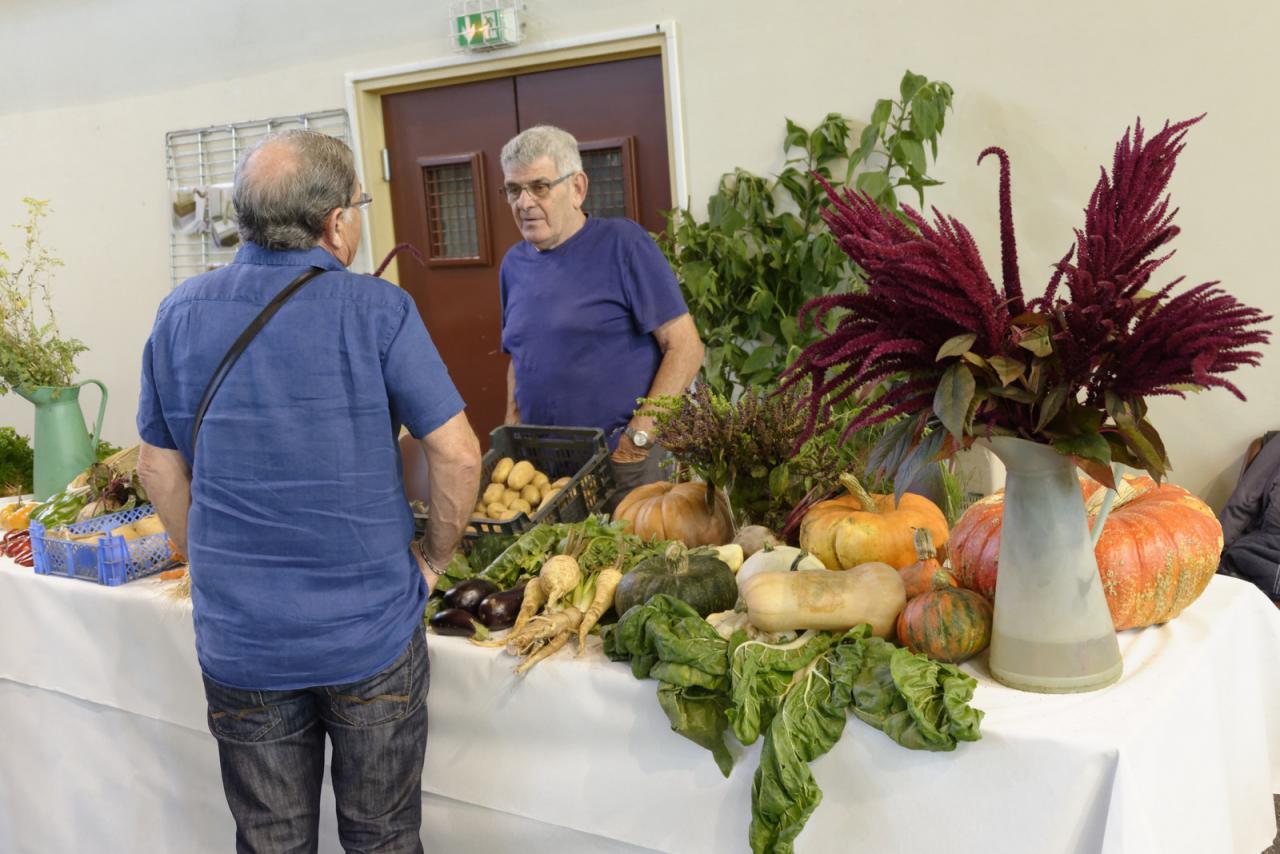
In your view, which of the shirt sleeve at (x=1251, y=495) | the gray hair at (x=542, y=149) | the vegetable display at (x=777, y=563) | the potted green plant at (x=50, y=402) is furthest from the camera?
the shirt sleeve at (x=1251, y=495)

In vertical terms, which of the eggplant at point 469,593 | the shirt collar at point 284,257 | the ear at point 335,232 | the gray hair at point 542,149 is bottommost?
the eggplant at point 469,593

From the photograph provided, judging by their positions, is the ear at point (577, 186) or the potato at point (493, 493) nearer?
the potato at point (493, 493)

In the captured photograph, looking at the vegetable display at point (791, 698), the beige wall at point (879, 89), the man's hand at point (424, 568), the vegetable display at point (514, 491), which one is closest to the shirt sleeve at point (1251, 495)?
the beige wall at point (879, 89)

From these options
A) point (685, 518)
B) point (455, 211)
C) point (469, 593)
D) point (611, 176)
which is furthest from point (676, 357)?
point (455, 211)

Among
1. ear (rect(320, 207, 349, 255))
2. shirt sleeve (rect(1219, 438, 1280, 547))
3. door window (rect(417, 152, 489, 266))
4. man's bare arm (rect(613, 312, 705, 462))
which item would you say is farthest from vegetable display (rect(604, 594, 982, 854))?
door window (rect(417, 152, 489, 266))

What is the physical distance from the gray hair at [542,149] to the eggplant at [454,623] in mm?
1381

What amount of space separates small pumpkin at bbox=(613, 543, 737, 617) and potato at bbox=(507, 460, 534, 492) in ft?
2.04

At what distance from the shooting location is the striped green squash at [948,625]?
5.11ft

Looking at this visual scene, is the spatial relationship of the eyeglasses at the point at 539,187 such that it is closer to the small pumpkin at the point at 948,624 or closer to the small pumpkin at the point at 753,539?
the small pumpkin at the point at 753,539

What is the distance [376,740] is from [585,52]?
3.29 m

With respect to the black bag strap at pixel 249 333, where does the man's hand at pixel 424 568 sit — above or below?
below

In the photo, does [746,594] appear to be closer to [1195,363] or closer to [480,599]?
[480,599]

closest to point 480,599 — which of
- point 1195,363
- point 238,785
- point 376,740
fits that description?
point 376,740

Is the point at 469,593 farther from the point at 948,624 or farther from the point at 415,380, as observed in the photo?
the point at 948,624
